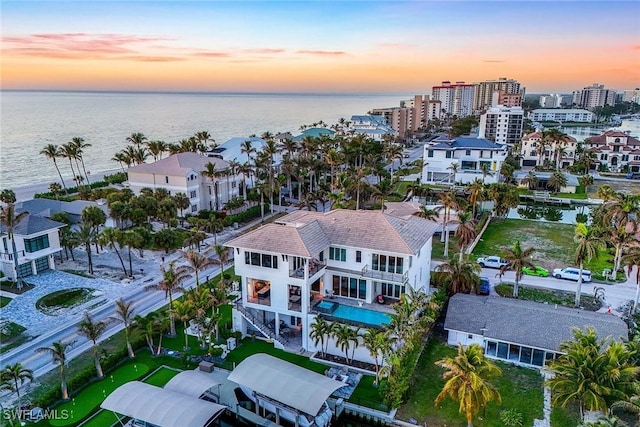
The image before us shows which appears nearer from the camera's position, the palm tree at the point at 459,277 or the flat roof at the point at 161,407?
the flat roof at the point at 161,407

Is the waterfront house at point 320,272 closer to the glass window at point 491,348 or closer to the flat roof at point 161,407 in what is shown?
the glass window at point 491,348

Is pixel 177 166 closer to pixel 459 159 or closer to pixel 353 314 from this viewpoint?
pixel 353 314

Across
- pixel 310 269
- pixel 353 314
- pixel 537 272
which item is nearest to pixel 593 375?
pixel 353 314

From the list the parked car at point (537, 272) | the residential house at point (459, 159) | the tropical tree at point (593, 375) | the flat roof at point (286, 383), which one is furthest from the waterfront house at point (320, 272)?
the residential house at point (459, 159)

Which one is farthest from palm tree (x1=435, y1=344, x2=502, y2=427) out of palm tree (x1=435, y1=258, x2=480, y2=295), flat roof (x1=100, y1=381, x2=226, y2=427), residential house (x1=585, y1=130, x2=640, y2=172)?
residential house (x1=585, y1=130, x2=640, y2=172)

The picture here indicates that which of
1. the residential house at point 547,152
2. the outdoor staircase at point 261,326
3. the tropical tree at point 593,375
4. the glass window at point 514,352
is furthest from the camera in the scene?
the residential house at point 547,152

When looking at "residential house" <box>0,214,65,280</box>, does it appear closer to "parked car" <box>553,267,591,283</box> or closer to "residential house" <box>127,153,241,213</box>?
"residential house" <box>127,153,241,213</box>

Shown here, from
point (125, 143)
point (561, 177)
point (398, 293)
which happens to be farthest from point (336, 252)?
point (125, 143)
